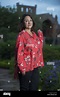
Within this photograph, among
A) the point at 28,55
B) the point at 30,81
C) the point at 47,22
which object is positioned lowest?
the point at 30,81

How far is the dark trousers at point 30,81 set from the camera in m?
1.86

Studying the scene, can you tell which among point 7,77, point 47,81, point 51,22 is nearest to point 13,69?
point 7,77

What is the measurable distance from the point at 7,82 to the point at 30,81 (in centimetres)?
14

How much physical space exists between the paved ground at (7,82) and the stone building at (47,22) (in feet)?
1.04

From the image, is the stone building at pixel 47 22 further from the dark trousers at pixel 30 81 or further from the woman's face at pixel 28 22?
the dark trousers at pixel 30 81

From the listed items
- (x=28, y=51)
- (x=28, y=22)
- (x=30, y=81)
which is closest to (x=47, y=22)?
(x=28, y=22)

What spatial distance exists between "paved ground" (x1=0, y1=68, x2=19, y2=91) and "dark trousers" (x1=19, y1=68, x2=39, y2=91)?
4cm

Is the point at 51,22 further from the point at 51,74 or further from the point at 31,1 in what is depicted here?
the point at 51,74

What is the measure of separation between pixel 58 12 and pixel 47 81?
439 millimetres

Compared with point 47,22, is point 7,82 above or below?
below

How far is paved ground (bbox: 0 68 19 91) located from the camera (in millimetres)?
1831

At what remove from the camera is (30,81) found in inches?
74.3

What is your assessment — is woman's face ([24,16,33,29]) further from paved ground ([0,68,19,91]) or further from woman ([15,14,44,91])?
paved ground ([0,68,19,91])

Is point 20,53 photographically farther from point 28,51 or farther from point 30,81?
point 30,81
